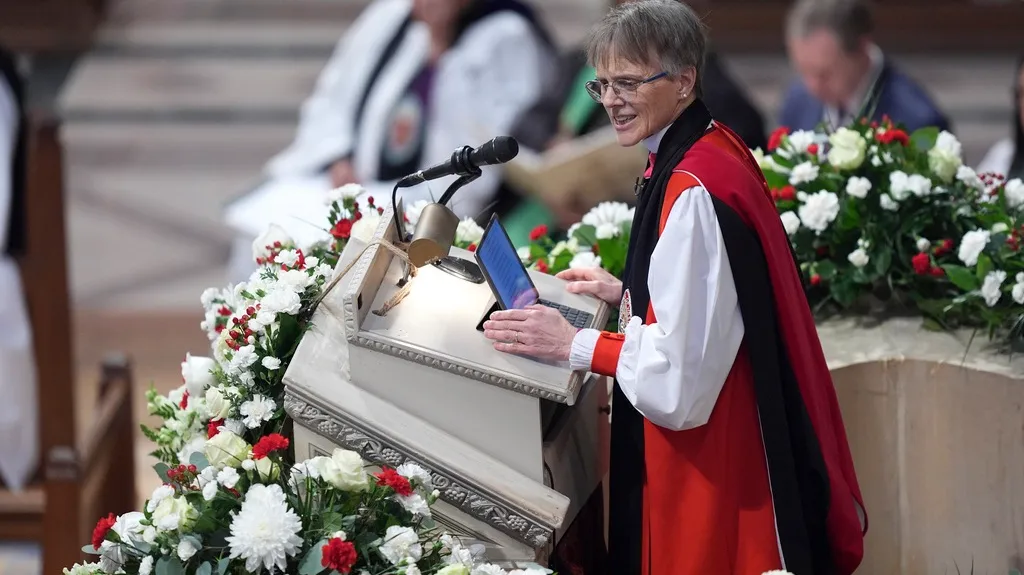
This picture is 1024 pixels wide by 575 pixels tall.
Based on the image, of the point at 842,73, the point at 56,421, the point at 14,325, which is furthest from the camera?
the point at 842,73

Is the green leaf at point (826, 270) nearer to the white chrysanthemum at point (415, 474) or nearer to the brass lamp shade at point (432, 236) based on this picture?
the brass lamp shade at point (432, 236)

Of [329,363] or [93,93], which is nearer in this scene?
[329,363]

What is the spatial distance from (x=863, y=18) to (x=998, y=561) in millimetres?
3054

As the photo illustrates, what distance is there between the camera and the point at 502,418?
2.37m

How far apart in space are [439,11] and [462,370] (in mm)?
3860

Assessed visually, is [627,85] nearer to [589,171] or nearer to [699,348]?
[699,348]

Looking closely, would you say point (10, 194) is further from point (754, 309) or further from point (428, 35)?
A: point (754, 309)

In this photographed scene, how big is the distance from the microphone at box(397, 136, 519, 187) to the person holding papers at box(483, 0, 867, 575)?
198 mm

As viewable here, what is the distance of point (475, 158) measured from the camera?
2355 mm

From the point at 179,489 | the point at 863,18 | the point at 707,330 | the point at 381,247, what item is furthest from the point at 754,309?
the point at 863,18

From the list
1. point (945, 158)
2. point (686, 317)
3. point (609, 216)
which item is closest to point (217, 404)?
point (686, 317)

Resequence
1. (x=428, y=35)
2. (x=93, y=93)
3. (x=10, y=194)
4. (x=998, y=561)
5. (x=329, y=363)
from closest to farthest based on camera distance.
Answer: (x=329, y=363) → (x=998, y=561) → (x=10, y=194) → (x=428, y=35) → (x=93, y=93)

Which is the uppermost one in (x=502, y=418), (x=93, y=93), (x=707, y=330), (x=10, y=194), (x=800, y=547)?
(x=707, y=330)

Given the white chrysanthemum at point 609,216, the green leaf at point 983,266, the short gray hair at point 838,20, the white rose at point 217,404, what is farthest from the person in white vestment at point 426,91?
the white rose at point 217,404
